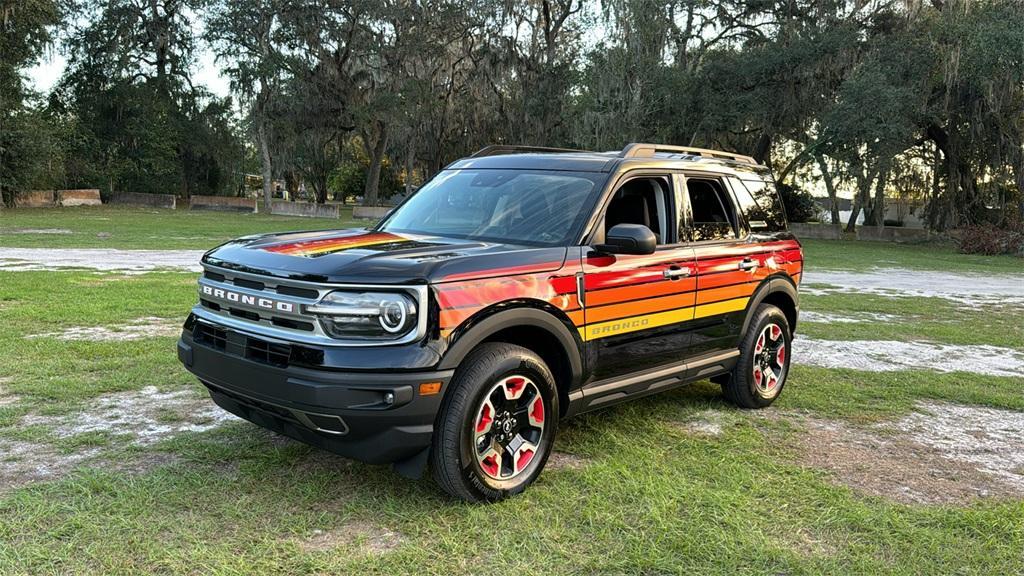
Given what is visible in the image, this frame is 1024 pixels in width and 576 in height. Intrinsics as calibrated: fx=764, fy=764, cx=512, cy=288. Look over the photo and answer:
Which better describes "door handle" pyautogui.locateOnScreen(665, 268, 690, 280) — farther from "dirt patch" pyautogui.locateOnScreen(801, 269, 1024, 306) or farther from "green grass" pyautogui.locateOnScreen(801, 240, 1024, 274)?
"green grass" pyautogui.locateOnScreen(801, 240, 1024, 274)

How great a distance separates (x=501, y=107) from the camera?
131 feet

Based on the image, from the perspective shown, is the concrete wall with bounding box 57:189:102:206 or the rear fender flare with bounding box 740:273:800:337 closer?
the rear fender flare with bounding box 740:273:800:337

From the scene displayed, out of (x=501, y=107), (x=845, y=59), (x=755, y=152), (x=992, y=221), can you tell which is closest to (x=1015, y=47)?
(x=845, y=59)

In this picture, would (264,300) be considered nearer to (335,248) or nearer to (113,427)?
(335,248)

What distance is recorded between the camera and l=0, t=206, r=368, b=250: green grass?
1858 cm

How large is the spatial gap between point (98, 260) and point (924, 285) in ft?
55.4

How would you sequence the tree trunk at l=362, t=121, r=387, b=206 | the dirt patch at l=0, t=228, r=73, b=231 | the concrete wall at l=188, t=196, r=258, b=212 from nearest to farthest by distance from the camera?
the dirt patch at l=0, t=228, r=73, b=231, the tree trunk at l=362, t=121, r=387, b=206, the concrete wall at l=188, t=196, r=258, b=212

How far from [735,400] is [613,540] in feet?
8.68

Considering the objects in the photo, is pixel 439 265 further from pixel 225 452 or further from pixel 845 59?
pixel 845 59

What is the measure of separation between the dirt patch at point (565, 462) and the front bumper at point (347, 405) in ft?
3.70

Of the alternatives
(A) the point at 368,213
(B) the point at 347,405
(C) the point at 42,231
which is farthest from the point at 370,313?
(A) the point at 368,213

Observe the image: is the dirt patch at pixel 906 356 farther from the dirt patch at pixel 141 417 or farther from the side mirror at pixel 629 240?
the dirt patch at pixel 141 417

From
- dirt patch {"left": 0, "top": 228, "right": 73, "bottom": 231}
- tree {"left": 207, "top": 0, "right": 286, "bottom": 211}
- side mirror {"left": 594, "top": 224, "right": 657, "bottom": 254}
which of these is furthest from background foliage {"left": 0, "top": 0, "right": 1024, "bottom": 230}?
side mirror {"left": 594, "top": 224, "right": 657, "bottom": 254}

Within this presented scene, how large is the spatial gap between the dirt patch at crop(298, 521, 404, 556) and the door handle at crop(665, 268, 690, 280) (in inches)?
92.6
